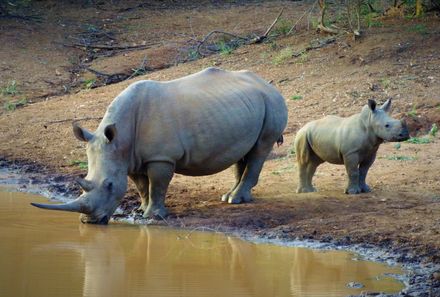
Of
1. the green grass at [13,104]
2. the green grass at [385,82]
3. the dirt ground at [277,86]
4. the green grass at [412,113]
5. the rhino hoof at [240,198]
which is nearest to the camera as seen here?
the dirt ground at [277,86]

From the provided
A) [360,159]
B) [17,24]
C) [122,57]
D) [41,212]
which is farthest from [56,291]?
[17,24]

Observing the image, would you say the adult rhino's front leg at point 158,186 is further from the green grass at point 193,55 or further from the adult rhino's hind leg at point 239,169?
the green grass at point 193,55

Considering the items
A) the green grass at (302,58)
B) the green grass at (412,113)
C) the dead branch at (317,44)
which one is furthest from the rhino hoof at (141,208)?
the dead branch at (317,44)

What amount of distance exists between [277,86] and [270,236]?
6.96 meters

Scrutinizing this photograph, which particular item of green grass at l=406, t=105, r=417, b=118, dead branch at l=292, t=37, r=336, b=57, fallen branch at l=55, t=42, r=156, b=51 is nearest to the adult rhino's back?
green grass at l=406, t=105, r=417, b=118

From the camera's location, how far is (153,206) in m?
10.9

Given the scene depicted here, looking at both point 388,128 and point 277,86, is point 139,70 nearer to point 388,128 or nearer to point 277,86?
point 277,86

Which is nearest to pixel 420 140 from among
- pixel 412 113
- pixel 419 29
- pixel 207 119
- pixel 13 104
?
pixel 412 113

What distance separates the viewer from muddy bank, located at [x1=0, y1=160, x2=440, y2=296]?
8344 mm

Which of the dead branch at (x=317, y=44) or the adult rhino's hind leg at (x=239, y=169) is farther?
the dead branch at (x=317, y=44)

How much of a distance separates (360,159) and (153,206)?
2443mm

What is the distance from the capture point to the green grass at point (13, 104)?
16938 millimetres

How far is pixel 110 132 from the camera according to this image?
10445 millimetres

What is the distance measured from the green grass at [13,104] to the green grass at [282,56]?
4231mm
